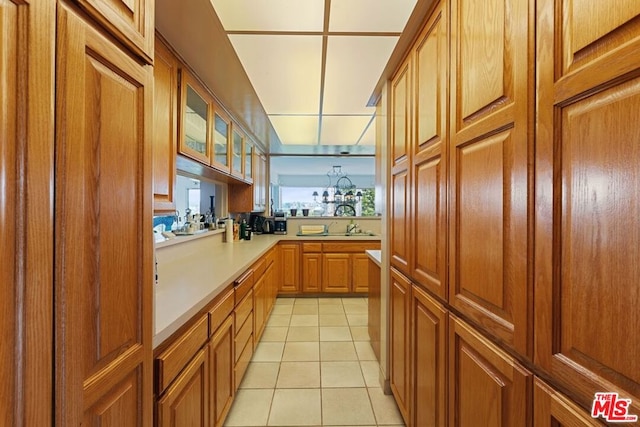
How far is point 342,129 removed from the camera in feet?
11.9

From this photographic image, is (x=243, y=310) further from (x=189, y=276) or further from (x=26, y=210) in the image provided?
(x=26, y=210)

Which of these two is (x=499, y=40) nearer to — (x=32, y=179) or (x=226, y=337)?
(x=32, y=179)

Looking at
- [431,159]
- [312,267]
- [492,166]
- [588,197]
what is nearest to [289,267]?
[312,267]

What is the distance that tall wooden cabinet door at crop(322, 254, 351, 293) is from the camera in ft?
14.3

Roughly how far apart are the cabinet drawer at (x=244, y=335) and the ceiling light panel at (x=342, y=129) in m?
2.14

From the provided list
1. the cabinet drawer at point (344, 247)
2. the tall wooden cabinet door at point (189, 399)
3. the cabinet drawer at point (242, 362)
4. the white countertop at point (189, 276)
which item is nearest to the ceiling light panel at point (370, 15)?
the white countertop at point (189, 276)

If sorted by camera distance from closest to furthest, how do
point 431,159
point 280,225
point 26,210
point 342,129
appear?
1. point 26,210
2. point 431,159
3. point 342,129
4. point 280,225

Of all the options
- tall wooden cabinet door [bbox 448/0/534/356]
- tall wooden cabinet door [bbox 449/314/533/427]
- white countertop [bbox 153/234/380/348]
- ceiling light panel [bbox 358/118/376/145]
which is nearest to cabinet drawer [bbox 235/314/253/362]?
white countertop [bbox 153/234/380/348]

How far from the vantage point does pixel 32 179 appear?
1.68ft

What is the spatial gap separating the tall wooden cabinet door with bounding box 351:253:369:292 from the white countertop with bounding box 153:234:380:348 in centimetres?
163

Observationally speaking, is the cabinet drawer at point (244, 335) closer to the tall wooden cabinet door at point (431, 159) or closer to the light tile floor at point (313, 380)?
the light tile floor at point (313, 380)

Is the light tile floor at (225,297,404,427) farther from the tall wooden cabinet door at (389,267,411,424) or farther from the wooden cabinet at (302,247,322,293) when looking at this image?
the wooden cabinet at (302,247,322,293)

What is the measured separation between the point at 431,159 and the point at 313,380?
183 cm

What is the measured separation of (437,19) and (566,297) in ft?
3.85
